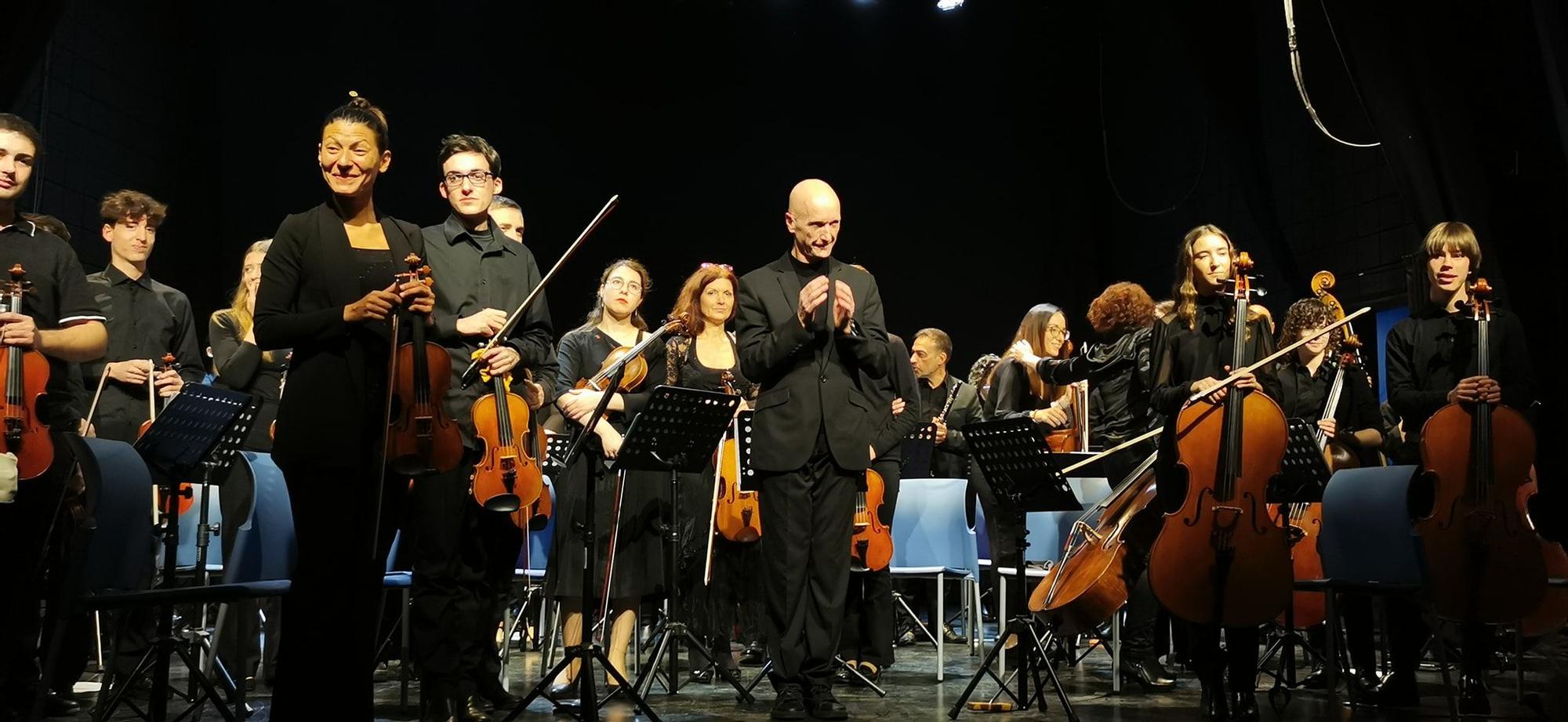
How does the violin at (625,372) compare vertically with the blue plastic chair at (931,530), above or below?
above

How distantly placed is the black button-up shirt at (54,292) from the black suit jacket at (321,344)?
99cm

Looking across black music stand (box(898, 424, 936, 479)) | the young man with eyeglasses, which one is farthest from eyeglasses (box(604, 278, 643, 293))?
black music stand (box(898, 424, 936, 479))

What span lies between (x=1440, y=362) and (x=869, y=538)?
7.76 ft

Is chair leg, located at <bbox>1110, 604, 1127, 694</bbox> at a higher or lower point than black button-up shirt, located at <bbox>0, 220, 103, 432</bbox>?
lower

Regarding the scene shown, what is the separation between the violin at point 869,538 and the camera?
17.4ft

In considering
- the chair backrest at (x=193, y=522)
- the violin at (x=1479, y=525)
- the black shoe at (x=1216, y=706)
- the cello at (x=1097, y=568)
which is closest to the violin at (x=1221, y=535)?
the black shoe at (x=1216, y=706)

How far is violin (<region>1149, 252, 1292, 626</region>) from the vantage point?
374cm

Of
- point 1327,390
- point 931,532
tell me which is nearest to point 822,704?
point 931,532

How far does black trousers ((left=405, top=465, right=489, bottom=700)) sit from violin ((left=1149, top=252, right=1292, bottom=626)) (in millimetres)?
2119

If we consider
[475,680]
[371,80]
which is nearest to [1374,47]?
[475,680]

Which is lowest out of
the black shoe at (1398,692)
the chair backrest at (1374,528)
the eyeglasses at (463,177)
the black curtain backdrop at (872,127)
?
the black shoe at (1398,692)

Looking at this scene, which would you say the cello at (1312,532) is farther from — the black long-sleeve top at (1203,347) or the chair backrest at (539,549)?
the chair backrest at (539,549)

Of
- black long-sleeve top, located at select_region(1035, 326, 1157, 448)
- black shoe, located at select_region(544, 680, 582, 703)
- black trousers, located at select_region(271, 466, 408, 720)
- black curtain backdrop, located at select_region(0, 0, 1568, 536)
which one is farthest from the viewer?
black curtain backdrop, located at select_region(0, 0, 1568, 536)

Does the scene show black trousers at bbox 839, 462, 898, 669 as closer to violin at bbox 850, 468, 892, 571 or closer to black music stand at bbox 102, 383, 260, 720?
violin at bbox 850, 468, 892, 571
